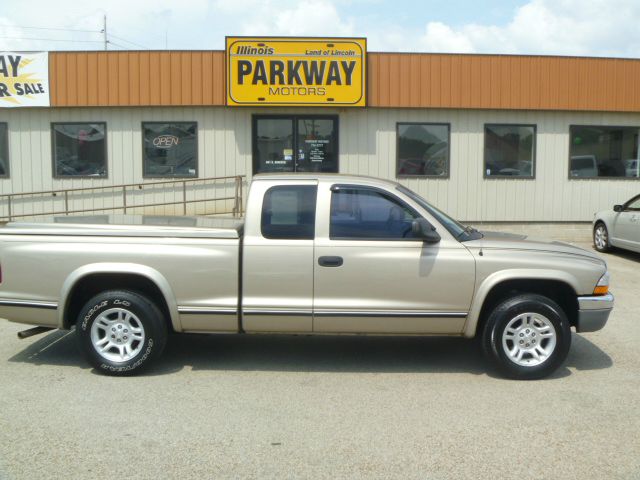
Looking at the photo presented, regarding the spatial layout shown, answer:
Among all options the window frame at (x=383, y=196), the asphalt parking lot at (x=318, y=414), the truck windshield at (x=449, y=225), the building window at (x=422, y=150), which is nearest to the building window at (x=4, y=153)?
the building window at (x=422, y=150)

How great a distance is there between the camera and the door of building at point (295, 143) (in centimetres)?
1460

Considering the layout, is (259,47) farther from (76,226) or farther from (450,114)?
(76,226)

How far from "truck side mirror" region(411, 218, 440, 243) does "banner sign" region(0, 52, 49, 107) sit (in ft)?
36.4

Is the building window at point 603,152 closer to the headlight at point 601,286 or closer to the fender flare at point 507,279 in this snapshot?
the headlight at point 601,286

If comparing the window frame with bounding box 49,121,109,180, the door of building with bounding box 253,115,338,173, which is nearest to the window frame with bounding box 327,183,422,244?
the door of building with bounding box 253,115,338,173

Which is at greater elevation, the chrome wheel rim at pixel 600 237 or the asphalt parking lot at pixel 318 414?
the chrome wheel rim at pixel 600 237

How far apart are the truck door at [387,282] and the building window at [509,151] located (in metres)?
9.73

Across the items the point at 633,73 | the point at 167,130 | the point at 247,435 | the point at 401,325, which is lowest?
the point at 247,435

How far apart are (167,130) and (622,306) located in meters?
9.76

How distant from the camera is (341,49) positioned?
45.7ft

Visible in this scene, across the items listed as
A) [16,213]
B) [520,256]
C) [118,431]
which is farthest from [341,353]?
[16,213]

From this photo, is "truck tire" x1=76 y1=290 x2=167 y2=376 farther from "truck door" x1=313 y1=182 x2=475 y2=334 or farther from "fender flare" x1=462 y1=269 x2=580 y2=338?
"fender flare" x1=462 y1=269 x2=580 y2=338

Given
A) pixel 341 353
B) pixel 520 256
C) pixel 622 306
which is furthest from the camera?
pixel 622 306

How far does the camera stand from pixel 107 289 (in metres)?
5.98
